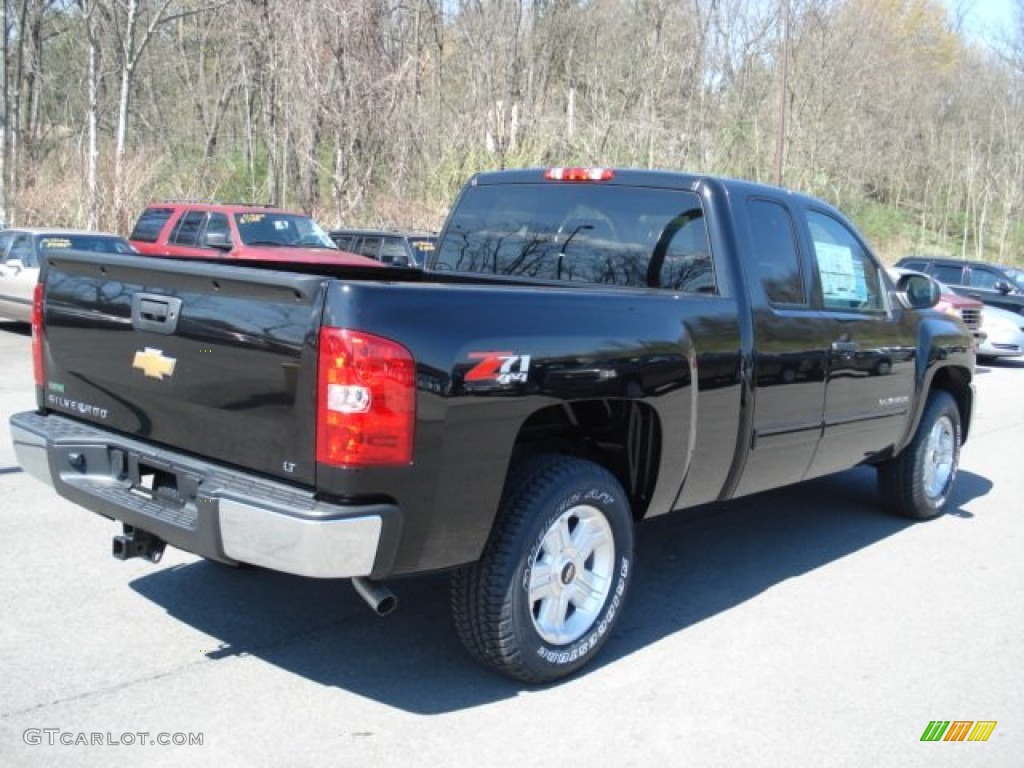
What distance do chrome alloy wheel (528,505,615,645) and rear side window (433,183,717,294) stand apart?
4.57ft

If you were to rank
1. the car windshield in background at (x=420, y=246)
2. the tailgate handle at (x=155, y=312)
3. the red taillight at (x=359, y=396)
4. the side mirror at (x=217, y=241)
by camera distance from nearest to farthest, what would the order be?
the red taillight at (x=359, y=396), the tailgate handle at (x=155, y=312), the side mirror at (x=217, y=241), the car windshield in background at (x=420, y=246)

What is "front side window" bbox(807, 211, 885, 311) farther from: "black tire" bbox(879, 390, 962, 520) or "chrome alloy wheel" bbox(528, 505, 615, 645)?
"chrome alloy wheel" bbox(528, 505, 615, 645)

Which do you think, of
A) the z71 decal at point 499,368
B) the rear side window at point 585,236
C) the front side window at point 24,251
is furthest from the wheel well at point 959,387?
the front side window at point 24,251

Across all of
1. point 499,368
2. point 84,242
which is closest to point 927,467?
point 499,368

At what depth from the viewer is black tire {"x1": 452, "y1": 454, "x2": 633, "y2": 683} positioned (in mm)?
3887

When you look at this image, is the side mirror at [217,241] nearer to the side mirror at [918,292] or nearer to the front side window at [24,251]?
the front side window at [24,251]

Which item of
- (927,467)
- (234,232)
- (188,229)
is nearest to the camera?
(927,467)

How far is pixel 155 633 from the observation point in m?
4.40

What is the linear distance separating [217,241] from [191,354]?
42.3ft

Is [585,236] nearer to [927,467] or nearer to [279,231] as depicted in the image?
[927,467]

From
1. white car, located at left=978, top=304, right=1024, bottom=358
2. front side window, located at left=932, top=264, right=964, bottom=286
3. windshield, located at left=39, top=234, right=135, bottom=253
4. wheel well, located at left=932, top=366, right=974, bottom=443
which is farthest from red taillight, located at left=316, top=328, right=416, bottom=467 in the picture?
front side window, located at left=932, top=264, right=964, bottom=286

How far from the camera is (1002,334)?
18250mm

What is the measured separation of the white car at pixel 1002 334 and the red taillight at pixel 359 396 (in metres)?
17.1

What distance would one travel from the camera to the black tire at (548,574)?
3.89 m
